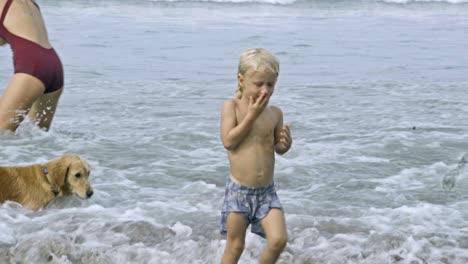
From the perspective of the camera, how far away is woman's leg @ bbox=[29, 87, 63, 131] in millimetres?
7594

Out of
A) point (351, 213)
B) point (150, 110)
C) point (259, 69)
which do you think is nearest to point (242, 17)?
point (150, 110)

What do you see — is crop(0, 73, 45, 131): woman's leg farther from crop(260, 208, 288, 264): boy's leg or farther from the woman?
crop(260, 208, 288, 264): boy's leg

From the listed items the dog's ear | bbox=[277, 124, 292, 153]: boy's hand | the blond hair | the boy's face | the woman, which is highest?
the blond hair

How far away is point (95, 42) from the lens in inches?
667

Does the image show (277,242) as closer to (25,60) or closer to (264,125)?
(264,125)

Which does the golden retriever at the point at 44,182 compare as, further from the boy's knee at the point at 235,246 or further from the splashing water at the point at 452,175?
the splashing water at the point at 452,175

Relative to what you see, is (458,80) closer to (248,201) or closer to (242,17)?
(248,201)

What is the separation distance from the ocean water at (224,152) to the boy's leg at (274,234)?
53 cm

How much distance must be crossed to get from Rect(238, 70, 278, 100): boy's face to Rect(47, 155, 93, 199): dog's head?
2001 mm

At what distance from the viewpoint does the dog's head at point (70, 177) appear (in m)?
6.17

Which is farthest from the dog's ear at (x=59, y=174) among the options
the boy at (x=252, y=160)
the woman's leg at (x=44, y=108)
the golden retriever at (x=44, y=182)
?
the boy at (x=252, y=160)

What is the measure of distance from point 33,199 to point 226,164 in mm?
2071

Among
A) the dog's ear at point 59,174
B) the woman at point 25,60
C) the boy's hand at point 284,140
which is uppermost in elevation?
the boy's hand at point 284,140

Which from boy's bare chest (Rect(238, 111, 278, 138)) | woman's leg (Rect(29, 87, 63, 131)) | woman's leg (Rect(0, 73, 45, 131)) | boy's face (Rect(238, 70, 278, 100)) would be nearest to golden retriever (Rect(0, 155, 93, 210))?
woman's leg (Rect(0, 73, 45, 131))
